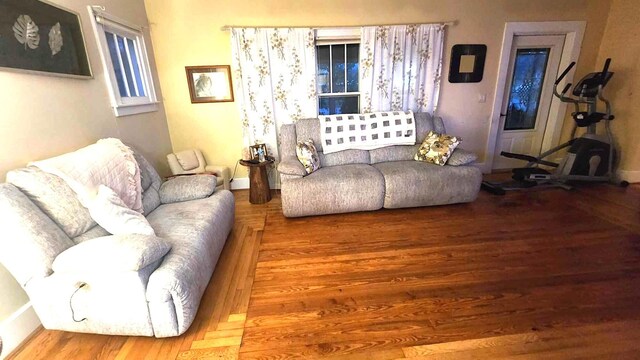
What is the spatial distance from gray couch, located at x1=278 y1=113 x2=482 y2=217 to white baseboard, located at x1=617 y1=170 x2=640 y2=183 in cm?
235

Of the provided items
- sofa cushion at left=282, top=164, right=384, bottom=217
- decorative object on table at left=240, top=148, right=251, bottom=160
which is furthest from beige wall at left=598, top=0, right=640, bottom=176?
decorative object on table at left=240, top=148, right=251, bottom=160

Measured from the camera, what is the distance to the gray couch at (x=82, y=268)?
1278mm

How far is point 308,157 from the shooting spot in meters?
2.87

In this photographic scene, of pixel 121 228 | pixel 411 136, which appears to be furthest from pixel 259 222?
pixel 411 136

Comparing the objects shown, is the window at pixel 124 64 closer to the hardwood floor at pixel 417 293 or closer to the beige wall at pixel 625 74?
the hardwood floor at pixel 417 293

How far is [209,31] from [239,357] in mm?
3351

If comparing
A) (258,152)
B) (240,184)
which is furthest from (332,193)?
(240,184)

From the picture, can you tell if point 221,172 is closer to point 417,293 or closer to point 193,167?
point 193,167

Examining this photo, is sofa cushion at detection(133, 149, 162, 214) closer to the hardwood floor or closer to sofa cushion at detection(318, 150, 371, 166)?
the hardwood floor

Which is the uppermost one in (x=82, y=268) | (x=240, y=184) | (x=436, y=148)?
(x=436, y=148)

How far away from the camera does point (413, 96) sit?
3520 millimetres

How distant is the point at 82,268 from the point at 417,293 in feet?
6.17

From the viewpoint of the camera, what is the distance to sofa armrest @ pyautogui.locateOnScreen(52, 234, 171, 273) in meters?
1.26

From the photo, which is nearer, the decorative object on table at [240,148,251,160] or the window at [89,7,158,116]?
the window at [89,7,158,116]
